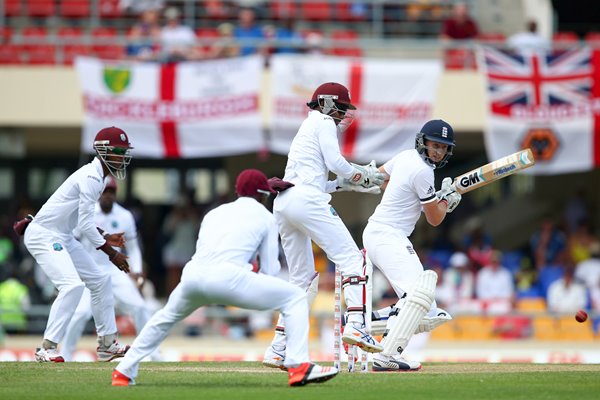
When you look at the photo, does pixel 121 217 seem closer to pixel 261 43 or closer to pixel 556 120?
pixel 261 43

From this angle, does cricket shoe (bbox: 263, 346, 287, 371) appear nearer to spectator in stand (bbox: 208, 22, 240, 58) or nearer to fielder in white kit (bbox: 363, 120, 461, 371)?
fielder in white kit (bbox: 363, 120, 461, 371)

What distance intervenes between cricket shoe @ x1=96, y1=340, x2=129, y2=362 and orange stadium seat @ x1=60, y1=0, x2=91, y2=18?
40.6 ft

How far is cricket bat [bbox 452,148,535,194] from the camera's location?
35.0 feet

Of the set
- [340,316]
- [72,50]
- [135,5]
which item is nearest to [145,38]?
[72,50]

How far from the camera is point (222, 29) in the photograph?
2128cm

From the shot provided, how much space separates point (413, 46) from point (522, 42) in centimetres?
186

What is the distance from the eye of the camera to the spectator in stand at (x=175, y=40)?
1981cm

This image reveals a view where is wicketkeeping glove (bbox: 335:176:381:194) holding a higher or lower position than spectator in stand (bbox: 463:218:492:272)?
higher

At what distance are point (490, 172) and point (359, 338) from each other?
207 centimetres

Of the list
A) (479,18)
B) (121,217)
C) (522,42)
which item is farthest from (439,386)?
(479,18)

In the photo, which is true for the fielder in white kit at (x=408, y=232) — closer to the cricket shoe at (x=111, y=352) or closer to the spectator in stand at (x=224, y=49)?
the cricket shoe at (x=111, y=352)

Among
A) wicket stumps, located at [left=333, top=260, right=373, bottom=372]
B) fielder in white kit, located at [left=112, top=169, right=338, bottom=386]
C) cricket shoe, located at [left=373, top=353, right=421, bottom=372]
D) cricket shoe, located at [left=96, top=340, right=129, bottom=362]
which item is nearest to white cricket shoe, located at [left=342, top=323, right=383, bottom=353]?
wicket stumps, located at [left=333, top=260, right=373, bottom=372]

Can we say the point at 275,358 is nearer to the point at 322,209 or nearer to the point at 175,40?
the point at 322,209

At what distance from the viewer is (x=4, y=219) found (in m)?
22.4
